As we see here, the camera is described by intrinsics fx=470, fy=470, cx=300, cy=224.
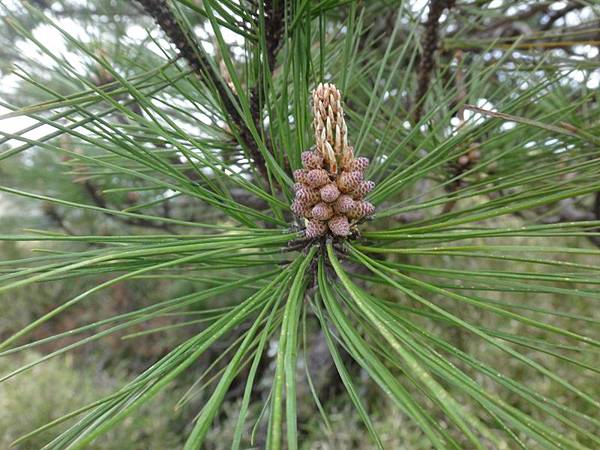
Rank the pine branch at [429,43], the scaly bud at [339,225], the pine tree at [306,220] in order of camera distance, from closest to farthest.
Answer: the pine tree at [306,220] → the scaly bud at [339,225] → the pine branch at [429,43]

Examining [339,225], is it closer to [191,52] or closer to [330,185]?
[330,185]

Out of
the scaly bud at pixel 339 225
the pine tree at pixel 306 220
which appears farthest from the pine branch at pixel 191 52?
the scaly bud at pixel 339 225

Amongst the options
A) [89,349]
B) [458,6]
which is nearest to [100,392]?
[89,349]

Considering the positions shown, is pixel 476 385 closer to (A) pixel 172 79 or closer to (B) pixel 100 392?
(A) pixel 172 79

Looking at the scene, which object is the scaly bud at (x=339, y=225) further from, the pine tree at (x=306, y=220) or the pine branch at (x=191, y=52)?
the pine branch at (x=191, y=52)

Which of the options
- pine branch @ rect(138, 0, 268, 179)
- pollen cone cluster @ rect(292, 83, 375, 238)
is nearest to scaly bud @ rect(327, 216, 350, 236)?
pollen cone cluster @ rect(292, 83, 375, 238)
